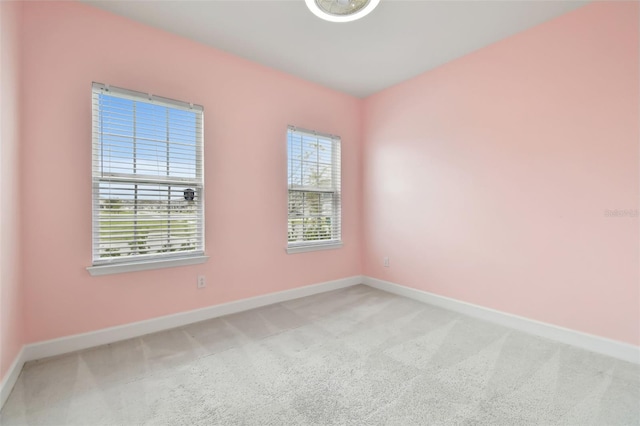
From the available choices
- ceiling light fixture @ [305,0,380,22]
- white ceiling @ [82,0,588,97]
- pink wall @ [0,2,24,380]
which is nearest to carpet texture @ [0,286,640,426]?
pink wall @ [0,2,24,380]

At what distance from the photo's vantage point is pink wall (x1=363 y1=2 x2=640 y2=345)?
2.11 m

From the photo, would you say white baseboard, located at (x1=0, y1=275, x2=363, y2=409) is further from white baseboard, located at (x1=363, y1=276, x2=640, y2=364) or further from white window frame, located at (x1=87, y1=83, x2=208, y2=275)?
white baseboard, located at (x1=363, y1=276, x2=640, y2=364)

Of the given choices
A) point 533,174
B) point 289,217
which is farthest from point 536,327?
point 289,217

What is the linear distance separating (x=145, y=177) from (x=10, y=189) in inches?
32.7

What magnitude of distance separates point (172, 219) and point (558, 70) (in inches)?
144

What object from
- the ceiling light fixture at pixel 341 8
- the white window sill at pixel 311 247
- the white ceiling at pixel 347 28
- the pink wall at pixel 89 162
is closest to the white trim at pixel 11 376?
the pink wall at pixel 89 162

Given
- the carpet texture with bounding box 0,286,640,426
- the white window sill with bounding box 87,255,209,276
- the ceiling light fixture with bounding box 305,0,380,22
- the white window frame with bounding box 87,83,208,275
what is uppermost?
the ceiling light fixture with bounding box 305,0,380,22

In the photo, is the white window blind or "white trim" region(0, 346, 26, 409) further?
the white window blind

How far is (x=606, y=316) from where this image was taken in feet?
7.13

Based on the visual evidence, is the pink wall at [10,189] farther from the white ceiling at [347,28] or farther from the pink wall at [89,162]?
the white ceiling at [347,28]

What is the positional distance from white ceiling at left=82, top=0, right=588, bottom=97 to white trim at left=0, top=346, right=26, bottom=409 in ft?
8.83

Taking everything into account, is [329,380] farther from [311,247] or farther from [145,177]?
[145,177]

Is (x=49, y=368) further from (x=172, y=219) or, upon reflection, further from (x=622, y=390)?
(x=622, y=390)

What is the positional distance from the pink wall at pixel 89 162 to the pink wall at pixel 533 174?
52.1 inches
